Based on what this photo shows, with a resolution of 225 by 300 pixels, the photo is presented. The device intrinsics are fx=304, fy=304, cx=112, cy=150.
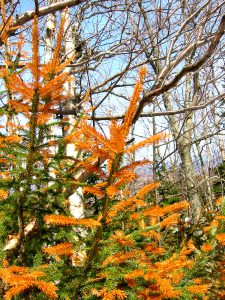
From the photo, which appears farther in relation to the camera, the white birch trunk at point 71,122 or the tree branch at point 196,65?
the white birch trunk at point 71,122

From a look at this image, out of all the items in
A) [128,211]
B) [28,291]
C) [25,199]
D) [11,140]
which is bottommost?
[28,291]

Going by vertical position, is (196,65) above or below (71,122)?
below

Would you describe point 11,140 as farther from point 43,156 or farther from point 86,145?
point 86,145

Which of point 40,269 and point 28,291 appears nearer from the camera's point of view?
point 40,269

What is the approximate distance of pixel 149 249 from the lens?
75.7 inches

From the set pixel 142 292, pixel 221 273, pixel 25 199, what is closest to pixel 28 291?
Answer: pixel 25 199

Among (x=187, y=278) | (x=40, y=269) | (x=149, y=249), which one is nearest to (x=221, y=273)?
(x=187, y=278)

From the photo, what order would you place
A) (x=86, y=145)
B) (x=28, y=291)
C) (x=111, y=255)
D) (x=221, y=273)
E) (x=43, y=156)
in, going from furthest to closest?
(x=221, y=273) → (x=28, y=291) → (x=43, y=156) → (x=111, y=255) → (x=86, y=145)

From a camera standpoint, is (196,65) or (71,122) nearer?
(196,65)

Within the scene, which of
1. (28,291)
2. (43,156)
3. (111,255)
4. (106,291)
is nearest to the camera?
(106,291)

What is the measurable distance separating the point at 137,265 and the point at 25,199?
793mm

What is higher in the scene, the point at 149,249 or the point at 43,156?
the point at 43,156

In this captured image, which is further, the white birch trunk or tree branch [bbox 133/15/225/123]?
the white birch trunk

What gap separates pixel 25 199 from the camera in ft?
6.09
